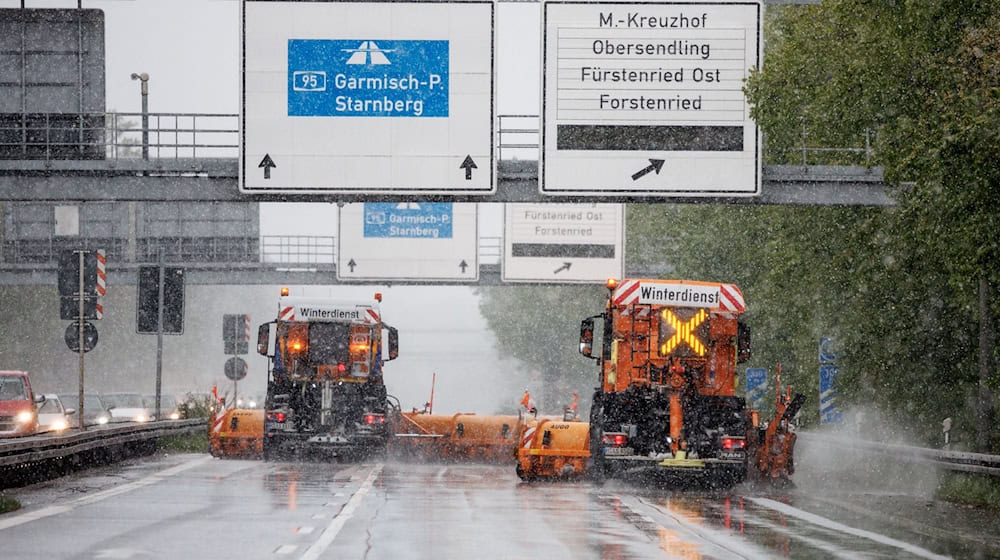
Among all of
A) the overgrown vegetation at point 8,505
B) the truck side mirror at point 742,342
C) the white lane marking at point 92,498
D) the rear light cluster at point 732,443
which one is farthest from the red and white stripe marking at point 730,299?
the overgrown vegetation at point 8,505

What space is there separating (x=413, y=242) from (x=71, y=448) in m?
16.4

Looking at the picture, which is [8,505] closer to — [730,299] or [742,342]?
[730,299]

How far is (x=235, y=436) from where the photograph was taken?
32031 mm

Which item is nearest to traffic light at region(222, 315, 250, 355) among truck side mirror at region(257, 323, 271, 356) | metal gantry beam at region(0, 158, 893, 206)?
truck side mirror at region(257, 323, 271, 356)


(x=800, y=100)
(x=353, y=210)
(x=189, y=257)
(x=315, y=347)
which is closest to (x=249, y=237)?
(x=189, y=257)

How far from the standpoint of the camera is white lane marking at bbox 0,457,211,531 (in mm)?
16172

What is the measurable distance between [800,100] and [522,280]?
17.0 meters

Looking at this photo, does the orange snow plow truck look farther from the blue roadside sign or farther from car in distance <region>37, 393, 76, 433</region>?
car in distance <region>37, 393, 76, 433</region>

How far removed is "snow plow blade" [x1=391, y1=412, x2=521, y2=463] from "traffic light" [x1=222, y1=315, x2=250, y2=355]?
12.3 metres

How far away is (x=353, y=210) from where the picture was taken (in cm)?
4044

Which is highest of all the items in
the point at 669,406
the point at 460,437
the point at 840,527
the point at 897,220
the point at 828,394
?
the point at 897,220

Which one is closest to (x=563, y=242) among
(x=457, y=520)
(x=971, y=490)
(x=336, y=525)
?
(x=971, y=490)

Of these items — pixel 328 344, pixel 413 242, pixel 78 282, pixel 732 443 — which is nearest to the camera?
pixel 732 443

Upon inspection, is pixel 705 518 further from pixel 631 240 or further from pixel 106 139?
pixel 631 240
